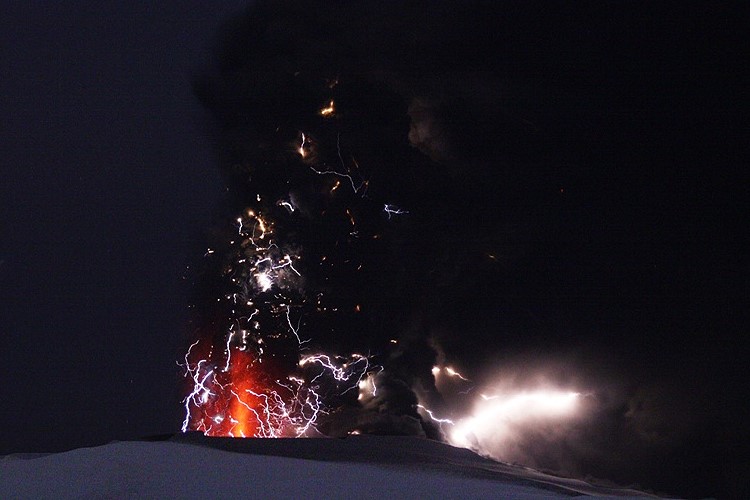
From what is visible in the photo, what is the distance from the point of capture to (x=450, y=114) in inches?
163

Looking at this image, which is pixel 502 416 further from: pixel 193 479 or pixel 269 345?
pixel 193 479

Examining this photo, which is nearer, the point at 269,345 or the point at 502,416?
the point at 269,345

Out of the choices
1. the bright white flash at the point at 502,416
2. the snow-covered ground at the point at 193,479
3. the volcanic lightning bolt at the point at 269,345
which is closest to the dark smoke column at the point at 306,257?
the volcanic lightning bolt at the point at 269,345

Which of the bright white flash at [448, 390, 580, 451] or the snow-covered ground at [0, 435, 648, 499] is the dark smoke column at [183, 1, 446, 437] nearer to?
the bright white flash at [448, 390, 580, 451]

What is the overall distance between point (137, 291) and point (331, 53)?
2.19 meters

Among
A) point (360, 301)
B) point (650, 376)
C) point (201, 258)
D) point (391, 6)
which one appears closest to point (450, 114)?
point (391, 6)

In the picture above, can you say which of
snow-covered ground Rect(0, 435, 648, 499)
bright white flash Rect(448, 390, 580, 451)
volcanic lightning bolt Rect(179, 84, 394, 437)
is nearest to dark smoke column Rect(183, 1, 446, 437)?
volcanic lightning bolt Rect(179, 84, 394, 437)

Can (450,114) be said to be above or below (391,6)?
below

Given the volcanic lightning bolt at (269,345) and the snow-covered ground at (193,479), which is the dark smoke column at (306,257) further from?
the snow-covered ground at (193,479)

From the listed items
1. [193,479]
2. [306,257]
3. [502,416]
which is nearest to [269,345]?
→ [306,257]

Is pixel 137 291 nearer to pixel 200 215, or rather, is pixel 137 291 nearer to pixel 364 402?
pixel 200 215

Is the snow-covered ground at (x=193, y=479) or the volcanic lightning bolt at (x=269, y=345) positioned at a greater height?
the volcanic lightning bolt at (x=269, y=345)

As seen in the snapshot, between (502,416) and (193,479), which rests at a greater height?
(502,416)

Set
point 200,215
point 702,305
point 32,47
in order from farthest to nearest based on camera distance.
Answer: point 702,305 < point 200,215 < point 32,47
